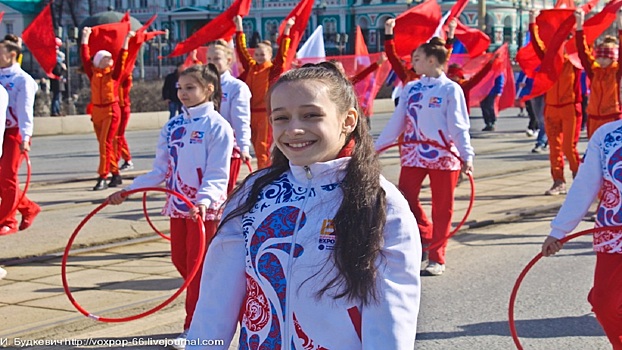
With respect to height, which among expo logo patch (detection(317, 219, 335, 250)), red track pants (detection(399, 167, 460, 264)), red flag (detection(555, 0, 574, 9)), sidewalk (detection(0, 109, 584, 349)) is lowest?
sidewalk (detection(0, 109, 584, 349))

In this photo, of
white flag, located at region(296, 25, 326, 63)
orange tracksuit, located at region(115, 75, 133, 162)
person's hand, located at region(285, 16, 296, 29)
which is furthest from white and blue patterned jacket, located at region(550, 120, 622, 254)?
white flag, located at region(296, 25, 326, 63)

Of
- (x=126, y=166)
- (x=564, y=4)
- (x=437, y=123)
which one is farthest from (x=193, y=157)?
(x=126, y=166)

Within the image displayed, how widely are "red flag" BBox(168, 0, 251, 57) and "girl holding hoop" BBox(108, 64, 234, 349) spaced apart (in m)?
5.94

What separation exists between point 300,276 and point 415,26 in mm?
11369

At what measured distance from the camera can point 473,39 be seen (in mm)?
18281

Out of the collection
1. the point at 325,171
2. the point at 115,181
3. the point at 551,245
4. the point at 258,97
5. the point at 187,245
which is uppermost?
the point at 325,171

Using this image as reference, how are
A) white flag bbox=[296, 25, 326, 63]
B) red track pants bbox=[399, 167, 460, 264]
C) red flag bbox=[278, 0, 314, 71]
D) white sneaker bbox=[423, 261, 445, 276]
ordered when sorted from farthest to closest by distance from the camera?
1. white flag bbox=[296, 25, 326, 63]
2. red flag bbox=[278, 0, 314, 71]
3. red track pants bbox=[399, 167, 460, 264]
4. white sneaker bbox=[423, 261, 445, 276]

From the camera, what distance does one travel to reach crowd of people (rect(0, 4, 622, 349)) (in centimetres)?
335

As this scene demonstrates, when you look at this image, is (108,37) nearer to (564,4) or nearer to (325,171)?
(564,4)

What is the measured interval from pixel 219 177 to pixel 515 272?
327cm

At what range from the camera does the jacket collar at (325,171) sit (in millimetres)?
3502

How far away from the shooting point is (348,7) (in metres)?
84.0

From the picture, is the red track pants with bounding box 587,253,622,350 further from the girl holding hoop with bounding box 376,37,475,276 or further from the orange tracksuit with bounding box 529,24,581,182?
the orange tracksuit with bounding box 529,24,581,182

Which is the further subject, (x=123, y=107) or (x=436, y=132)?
(x=123, y=107)
